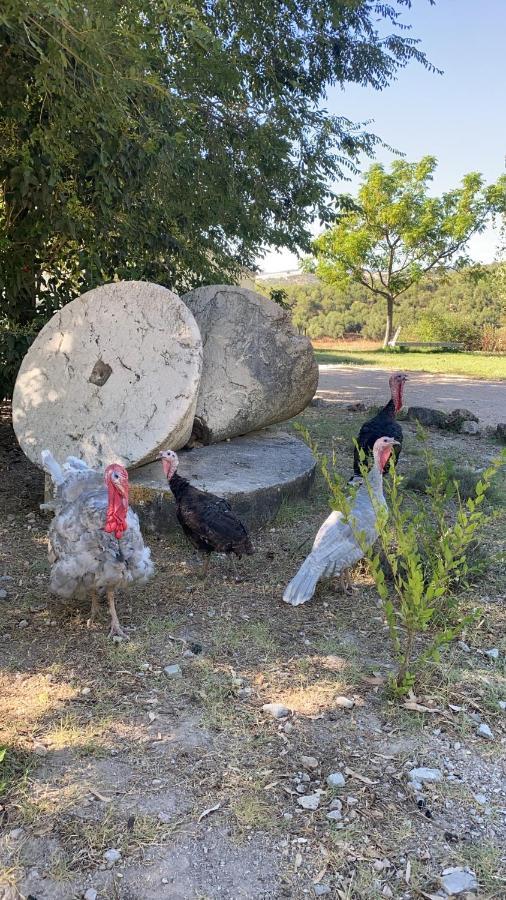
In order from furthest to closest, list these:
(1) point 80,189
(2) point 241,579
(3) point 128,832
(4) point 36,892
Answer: (1) point 80,189 < (2) point 241,579 < (3) point 128,832 < (4) point 36,892

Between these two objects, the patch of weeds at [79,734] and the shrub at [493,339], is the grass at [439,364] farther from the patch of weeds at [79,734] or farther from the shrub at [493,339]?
the patch of weeds at [79,734]

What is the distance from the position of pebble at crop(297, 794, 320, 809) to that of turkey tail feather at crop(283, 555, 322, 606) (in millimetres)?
1449

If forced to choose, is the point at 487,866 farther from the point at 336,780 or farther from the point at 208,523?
the point at 208,523

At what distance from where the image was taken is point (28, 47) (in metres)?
4.69

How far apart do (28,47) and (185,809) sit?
4744 millimetres

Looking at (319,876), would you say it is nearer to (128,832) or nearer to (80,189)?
(128,832)

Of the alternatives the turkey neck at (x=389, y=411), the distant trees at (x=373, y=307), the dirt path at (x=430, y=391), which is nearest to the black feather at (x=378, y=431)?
the turkey neck at (x=389, y=411)

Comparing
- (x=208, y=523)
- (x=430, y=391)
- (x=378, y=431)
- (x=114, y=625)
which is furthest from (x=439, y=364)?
(x=114, y=625)

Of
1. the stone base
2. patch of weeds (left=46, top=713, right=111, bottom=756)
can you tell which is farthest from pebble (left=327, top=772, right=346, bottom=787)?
the stone base

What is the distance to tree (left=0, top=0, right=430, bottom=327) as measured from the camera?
441 centimetres

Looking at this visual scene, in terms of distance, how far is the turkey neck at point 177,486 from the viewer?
4500mm

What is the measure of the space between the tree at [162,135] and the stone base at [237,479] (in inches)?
85.1

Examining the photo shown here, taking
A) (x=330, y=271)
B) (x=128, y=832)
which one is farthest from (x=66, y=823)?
(x=330, y=271)

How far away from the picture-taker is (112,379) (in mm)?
5398
